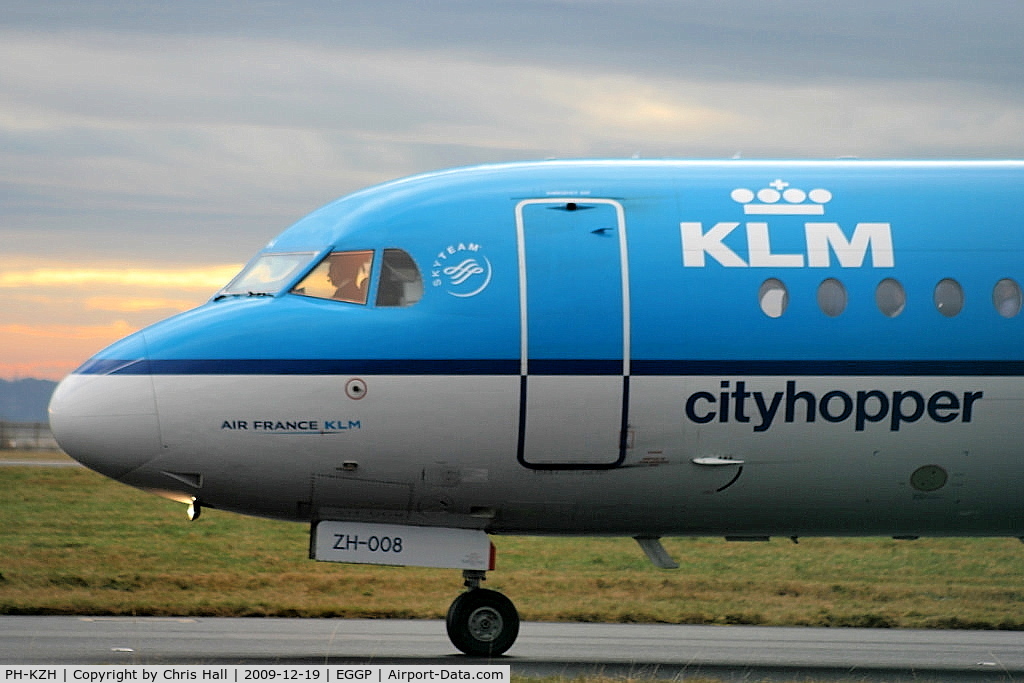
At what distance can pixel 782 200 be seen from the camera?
15141 mm

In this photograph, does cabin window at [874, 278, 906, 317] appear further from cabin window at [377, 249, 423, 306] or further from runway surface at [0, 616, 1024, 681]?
cabin window at [377, 249, 423, 306]

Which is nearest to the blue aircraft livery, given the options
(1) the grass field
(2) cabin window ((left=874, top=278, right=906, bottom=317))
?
(2) cabin window ((left=874, top=278, right=906, bottom=317))

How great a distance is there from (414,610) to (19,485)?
1373cm

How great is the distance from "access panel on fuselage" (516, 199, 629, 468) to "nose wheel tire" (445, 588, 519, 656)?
1.56 metres

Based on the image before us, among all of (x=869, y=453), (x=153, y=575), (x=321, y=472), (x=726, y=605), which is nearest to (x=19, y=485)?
(x=153, y=575)

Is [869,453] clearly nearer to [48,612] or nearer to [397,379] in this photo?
[397,379]

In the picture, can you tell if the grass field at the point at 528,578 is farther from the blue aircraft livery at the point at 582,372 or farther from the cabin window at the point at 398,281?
the cabin window at the point at 398,281

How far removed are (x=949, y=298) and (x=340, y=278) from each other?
561cm

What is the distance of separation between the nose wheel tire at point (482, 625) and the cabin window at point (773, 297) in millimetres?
3663

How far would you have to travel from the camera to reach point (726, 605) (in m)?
22.2

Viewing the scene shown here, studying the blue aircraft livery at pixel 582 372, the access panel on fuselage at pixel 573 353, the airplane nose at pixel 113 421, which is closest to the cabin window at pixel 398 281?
the blue aircraft livery at pixel 582 372

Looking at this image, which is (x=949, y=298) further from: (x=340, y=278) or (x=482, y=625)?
(x=340, y=278)

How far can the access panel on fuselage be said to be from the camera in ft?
46.9

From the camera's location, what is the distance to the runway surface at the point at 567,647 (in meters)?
15.1
